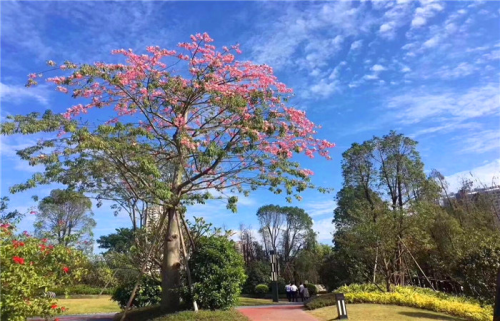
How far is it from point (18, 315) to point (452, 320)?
33.0 feet

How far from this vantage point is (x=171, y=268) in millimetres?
10297

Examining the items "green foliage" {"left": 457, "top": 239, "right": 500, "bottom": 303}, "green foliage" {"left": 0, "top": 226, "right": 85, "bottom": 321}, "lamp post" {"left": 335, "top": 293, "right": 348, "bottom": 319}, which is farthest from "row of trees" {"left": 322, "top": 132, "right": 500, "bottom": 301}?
"green foliage" {"left": 0, "top": 226, "right": 85, "bottom": 321}

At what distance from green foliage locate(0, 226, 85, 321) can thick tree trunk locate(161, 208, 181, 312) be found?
3665 millimetres

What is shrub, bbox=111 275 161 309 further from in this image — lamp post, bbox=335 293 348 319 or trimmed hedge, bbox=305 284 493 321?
lamp post, bbox=335 293 348 319

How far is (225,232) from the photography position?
11.4m

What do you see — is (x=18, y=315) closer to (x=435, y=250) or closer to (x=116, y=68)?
(x=116, y=68)

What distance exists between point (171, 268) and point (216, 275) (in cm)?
129

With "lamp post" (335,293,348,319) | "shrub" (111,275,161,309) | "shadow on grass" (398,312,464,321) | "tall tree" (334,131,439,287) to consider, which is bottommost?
"shadow on grass" (398,312,464,321)

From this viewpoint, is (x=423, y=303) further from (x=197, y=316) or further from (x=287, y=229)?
(x=287, y=229)

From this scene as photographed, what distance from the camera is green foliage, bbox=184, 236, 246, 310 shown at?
31.9ft

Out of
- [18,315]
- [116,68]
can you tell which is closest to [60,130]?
[116,68]

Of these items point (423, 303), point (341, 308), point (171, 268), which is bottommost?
point (423, 303)

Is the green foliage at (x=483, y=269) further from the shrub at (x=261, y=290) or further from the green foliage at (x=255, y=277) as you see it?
the green foliage at (x=255, y=277)

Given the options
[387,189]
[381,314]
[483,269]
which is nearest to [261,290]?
[387,189]
